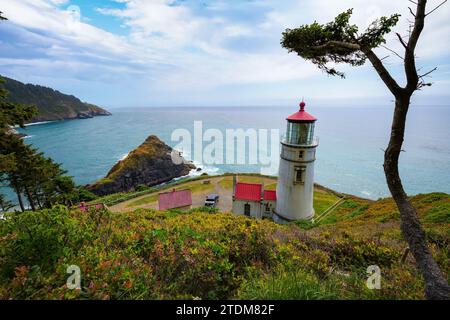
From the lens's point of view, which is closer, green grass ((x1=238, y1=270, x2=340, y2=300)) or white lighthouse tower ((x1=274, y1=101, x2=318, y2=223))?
green grass ((x1=238, y1=270, x2=340, y2=300))

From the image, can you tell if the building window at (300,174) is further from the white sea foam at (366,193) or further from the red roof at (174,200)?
the white sea foam at (366,193)

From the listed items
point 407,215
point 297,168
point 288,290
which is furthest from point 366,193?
point 288,290

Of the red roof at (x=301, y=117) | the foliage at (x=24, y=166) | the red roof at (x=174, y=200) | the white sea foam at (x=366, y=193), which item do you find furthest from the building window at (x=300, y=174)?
the white sea foam at (x=366, y=193)

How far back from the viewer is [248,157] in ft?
210

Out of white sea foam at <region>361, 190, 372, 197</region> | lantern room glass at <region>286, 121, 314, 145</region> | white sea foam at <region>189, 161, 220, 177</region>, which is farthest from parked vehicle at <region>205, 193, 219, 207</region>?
white sea foam at <region>361, 190, 372, 197</region>

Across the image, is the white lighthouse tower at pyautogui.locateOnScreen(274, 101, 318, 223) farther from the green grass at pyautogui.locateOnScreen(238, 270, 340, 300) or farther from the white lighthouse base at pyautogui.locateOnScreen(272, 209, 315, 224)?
the green grass at pyautogui.locateOnScreen(238, 270, 340, 300)

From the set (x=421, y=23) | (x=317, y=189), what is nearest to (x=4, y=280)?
(x=421, y=23)

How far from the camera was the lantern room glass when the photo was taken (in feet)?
50.1

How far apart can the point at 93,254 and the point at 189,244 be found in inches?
71.4

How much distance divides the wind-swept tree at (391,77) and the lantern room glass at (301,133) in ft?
34.2

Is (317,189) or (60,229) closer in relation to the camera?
(60,229)

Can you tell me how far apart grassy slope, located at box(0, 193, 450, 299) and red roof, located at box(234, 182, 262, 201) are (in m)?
13.5

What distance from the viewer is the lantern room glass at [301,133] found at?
15.3 m
